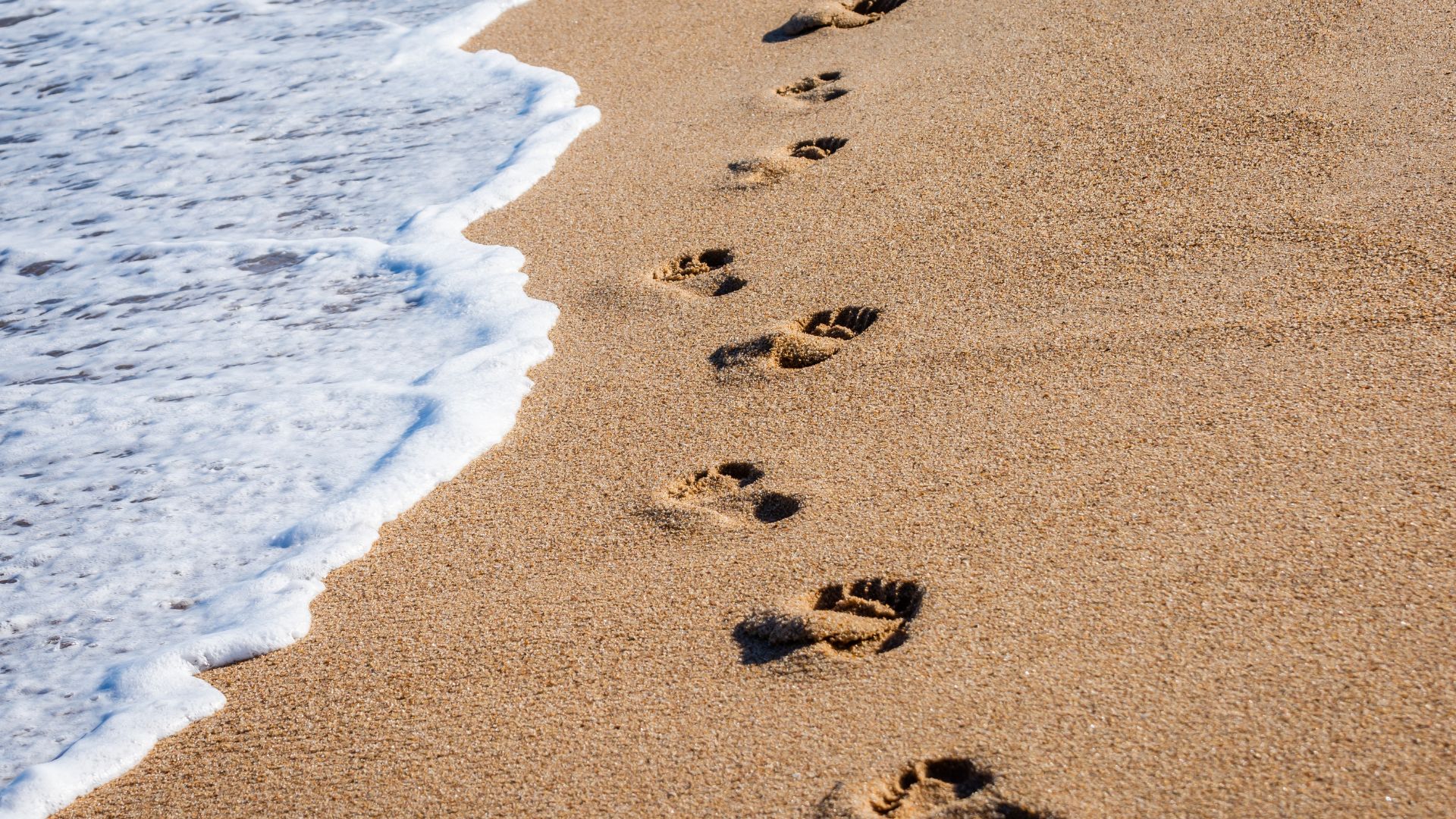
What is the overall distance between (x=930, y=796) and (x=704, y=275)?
1898 mm

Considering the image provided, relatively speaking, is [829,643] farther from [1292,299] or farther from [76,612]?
[76,612]

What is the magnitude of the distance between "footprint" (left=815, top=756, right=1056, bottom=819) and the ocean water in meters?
1.30

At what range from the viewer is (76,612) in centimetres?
258

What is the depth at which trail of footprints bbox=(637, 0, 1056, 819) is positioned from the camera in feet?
5.64

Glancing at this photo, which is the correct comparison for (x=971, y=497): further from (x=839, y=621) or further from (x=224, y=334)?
(x=224, y=334)

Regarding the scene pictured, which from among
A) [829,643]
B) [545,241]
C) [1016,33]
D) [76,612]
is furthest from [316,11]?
[829,643]

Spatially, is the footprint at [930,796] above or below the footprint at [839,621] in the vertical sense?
below

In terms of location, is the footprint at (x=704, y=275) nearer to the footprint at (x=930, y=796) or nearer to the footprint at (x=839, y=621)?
the footprint at (x=839, y=621)

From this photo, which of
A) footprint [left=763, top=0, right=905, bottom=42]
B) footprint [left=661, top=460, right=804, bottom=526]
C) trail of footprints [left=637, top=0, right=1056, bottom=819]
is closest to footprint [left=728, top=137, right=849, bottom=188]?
trail of footprints [left=637, top=0, right=1056, bottom=819]

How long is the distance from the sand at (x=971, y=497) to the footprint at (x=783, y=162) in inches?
0.7

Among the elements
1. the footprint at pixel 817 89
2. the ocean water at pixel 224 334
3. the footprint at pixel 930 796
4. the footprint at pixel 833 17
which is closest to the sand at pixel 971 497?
the footprint at pixel 930 796

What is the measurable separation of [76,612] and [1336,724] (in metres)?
2.57

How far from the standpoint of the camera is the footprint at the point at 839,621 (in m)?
2.03

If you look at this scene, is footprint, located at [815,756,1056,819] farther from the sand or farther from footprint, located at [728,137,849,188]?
footprint, located at [728,137,849,188]
